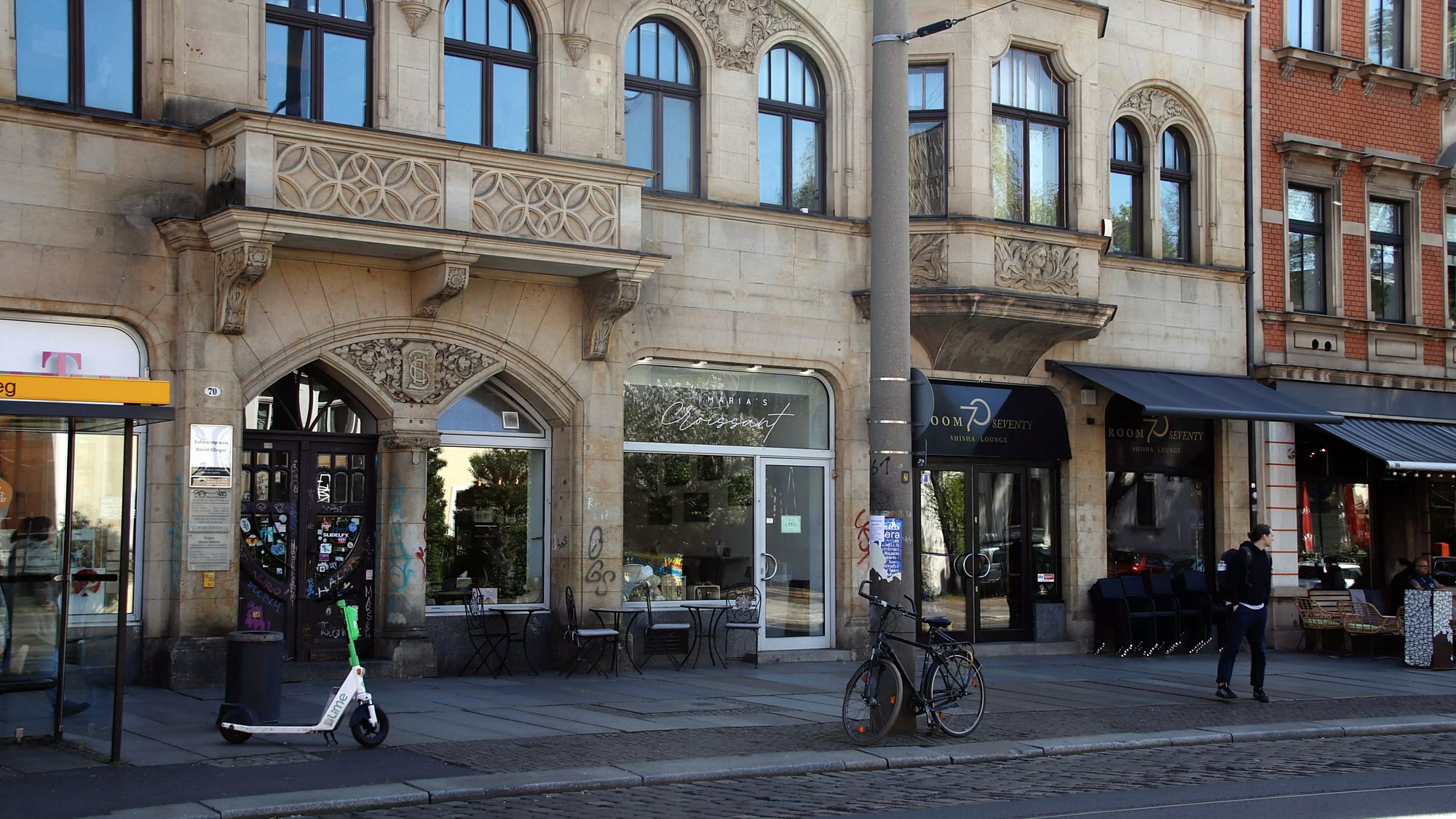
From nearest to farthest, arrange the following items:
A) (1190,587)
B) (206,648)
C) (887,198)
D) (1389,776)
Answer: (1389,776), (887,198), (206,648), (1190,587)

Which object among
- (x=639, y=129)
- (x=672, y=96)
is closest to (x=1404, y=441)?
(x=672, y=96)

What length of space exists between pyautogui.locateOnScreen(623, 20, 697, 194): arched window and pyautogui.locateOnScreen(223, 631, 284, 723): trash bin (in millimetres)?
8090

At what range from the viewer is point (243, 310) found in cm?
1497

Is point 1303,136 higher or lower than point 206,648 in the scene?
higher

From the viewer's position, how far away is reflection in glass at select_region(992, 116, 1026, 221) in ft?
65.9

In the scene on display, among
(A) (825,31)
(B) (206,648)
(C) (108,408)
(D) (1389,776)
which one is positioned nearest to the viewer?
(C) (108,408)

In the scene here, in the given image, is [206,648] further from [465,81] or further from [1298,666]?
[1298,666]

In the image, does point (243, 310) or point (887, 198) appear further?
point (243, 310)

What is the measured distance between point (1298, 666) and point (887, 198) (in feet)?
34.5

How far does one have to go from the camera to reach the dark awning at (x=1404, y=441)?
2133 centimetres

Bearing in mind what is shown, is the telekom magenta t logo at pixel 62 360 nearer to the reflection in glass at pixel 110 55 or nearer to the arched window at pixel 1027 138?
the reflection in glass at pixel 110 55

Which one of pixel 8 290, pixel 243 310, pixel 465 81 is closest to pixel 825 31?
pixel 465 81

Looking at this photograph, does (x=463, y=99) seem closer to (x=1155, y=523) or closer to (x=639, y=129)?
(x=639, y=129)

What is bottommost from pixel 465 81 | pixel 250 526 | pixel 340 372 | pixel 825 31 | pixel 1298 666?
pixel 1298 666
